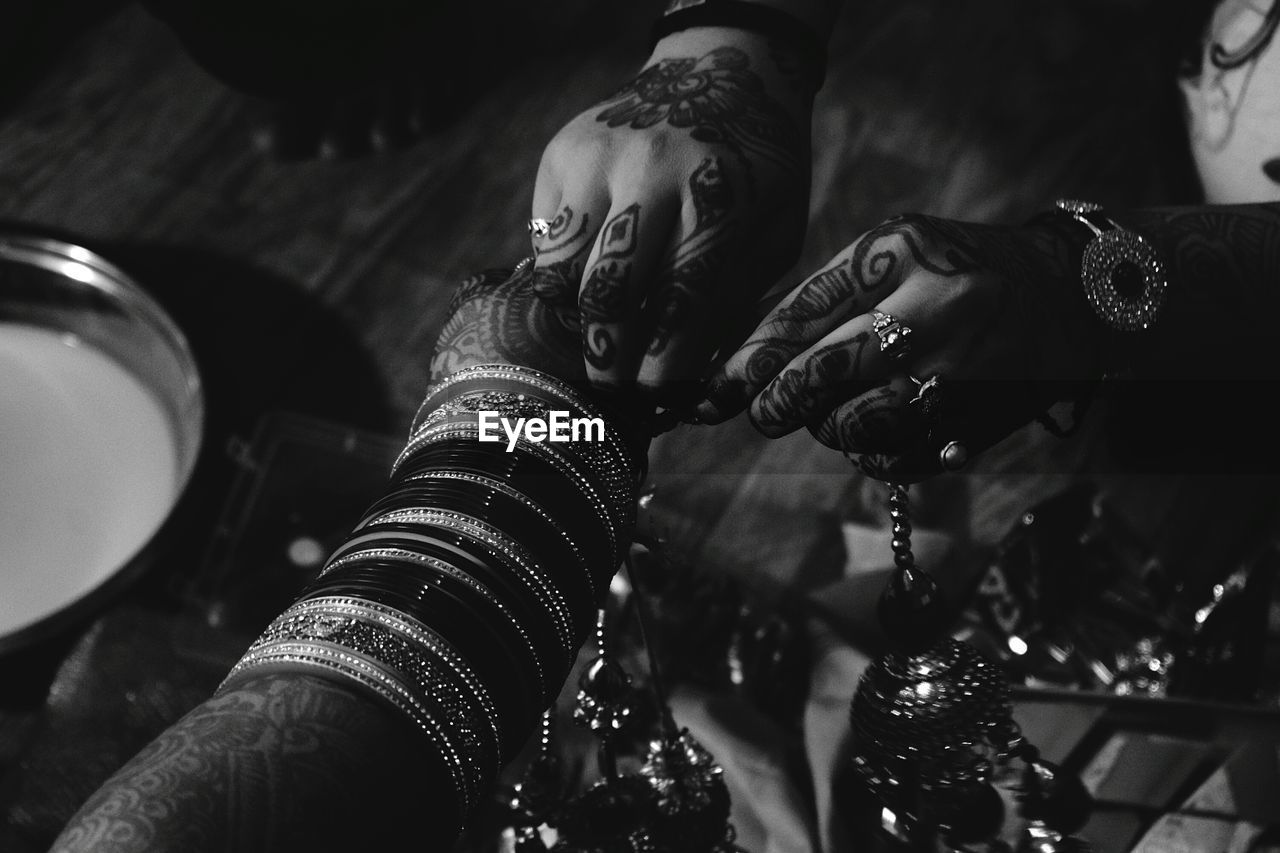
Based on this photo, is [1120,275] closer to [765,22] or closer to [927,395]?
[927,395]

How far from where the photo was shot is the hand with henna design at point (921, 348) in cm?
67

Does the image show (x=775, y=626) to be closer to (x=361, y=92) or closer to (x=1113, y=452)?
(x=1113, y=452)

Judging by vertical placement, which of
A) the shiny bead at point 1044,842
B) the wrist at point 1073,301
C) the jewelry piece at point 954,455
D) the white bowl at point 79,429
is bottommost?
the white bowl at point 79,429

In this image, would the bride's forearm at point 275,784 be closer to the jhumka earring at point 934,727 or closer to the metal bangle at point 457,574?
the metal bangle at point 457,574

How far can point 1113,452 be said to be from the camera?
4.41 ft

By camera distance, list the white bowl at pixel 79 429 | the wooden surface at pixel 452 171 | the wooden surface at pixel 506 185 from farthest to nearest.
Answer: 1. the wooden surface at pixel 452 171
2. the wooden surface at pixel 506 185
3. the white bowl at pixel 79 429

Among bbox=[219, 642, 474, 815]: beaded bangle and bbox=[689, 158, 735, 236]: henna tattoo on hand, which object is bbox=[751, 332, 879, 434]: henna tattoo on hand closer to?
bbox=[689, 158, 735, 236]: henna tattoo on hand

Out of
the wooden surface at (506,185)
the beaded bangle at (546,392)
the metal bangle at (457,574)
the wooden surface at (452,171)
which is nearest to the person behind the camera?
the metal bangle at (457,574)

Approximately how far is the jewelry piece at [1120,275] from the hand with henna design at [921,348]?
0.04 ft

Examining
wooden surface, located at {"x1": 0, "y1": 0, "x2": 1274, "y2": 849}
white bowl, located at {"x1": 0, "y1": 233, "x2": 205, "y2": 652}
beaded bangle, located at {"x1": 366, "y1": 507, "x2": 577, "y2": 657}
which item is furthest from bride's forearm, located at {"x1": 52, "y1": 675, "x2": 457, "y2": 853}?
wooden surface, located at {"x1": 0, "y1": 0, "x2": 1274, "y2": 849}

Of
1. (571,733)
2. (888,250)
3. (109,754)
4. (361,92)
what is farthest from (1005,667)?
(361,92)

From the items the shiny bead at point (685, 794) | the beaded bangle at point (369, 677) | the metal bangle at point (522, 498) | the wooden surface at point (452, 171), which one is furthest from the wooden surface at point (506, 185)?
the beaded bangle at point (369, 677)

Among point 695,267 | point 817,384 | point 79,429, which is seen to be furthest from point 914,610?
point 79,429

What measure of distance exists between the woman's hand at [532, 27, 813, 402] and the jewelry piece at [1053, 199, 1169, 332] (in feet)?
0.71
